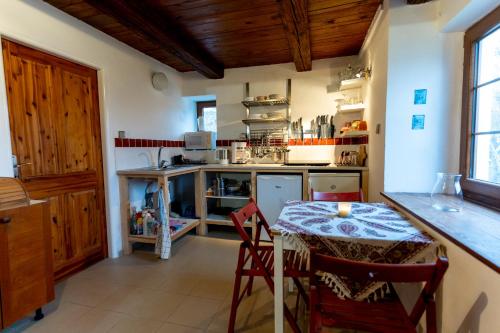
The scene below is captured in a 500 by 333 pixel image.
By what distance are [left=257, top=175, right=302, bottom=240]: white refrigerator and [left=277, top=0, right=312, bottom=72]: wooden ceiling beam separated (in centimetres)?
137

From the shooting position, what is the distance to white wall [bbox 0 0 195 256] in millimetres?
1714

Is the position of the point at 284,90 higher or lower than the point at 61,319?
higher

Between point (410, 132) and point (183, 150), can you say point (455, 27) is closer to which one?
point (410, 132)

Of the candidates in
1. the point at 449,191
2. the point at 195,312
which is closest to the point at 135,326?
the point at 195,312

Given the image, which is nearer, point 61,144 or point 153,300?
point 153,300

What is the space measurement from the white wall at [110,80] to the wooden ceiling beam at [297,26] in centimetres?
174

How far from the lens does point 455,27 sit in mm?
1595

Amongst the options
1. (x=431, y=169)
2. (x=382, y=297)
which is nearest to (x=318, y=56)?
(x=431, y=169)

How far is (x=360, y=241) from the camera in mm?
1040

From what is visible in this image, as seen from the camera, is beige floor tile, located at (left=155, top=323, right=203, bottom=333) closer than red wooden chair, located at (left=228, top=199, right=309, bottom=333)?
No

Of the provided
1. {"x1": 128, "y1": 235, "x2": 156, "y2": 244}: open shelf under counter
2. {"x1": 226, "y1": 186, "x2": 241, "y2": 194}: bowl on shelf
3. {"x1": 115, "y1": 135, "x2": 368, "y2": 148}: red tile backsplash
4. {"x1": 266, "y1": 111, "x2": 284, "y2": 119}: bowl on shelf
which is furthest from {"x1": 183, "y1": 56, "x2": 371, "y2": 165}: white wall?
{"x1": 128, "y1": 235, "x2": 156, "y2": 244}: open shelf under counter

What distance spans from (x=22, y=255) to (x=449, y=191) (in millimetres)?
2508

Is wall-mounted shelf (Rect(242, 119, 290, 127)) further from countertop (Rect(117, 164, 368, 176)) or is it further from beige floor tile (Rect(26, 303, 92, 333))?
beige floor tile (Rect(26, 303, 92, 333))

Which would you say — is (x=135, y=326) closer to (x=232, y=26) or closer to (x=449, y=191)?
(x=449, y=191)
